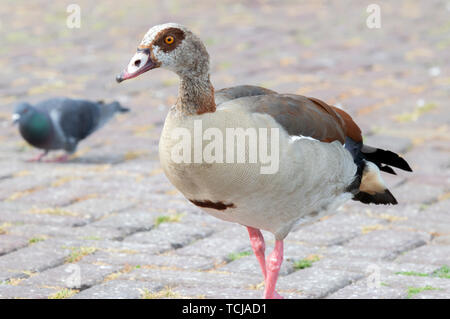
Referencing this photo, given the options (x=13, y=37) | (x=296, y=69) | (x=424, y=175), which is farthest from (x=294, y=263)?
(x=13, y=37)

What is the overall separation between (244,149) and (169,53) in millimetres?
522

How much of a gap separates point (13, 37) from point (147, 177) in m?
5.98

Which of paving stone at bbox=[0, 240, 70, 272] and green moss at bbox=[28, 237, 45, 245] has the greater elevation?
green moss at bbox=[28, 237, 45, 245]

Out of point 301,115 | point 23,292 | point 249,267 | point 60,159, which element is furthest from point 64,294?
point 60,159

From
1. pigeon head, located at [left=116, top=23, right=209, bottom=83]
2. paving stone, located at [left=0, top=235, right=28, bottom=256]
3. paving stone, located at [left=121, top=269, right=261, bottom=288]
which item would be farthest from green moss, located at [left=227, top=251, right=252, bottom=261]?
pigeon head, located at [left=116, top=23, right=209, bottom=83]

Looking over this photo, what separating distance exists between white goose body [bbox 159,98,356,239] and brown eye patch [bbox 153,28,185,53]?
0.93ft

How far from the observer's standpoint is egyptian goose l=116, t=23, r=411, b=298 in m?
3.71

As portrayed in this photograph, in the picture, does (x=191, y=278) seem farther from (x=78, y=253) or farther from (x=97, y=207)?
(x=97, y=207)

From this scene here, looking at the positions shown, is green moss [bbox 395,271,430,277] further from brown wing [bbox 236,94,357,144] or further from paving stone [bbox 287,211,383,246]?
brown wing [bbox 236,94,357,144]

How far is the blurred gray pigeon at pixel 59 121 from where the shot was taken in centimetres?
688

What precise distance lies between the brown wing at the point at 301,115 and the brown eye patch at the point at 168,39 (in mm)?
408

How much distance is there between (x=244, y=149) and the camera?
3.71 metres

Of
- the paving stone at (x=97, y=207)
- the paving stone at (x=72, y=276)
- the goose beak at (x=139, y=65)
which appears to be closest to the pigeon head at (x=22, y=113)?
the paving stone at (x=97, y=207)

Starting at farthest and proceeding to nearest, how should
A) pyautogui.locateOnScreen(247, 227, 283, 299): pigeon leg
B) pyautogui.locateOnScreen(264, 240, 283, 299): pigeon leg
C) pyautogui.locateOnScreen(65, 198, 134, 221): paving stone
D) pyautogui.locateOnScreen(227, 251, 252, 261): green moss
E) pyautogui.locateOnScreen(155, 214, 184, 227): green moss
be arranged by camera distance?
pyautogui.locateOnScreen(65, 198, 134, 221): paving stone → pyautogui.locateOnScreen(155, 214, 184, 227): green moss → pyautogui.locateOnScreen(227, 251, 252, 261): green moss → pyautogui.locateOnScreen(247, 227, 283, 299): pigeon leg → pyautogui.locateOnScreen(264, 240, 283, 299): pigeon leg
